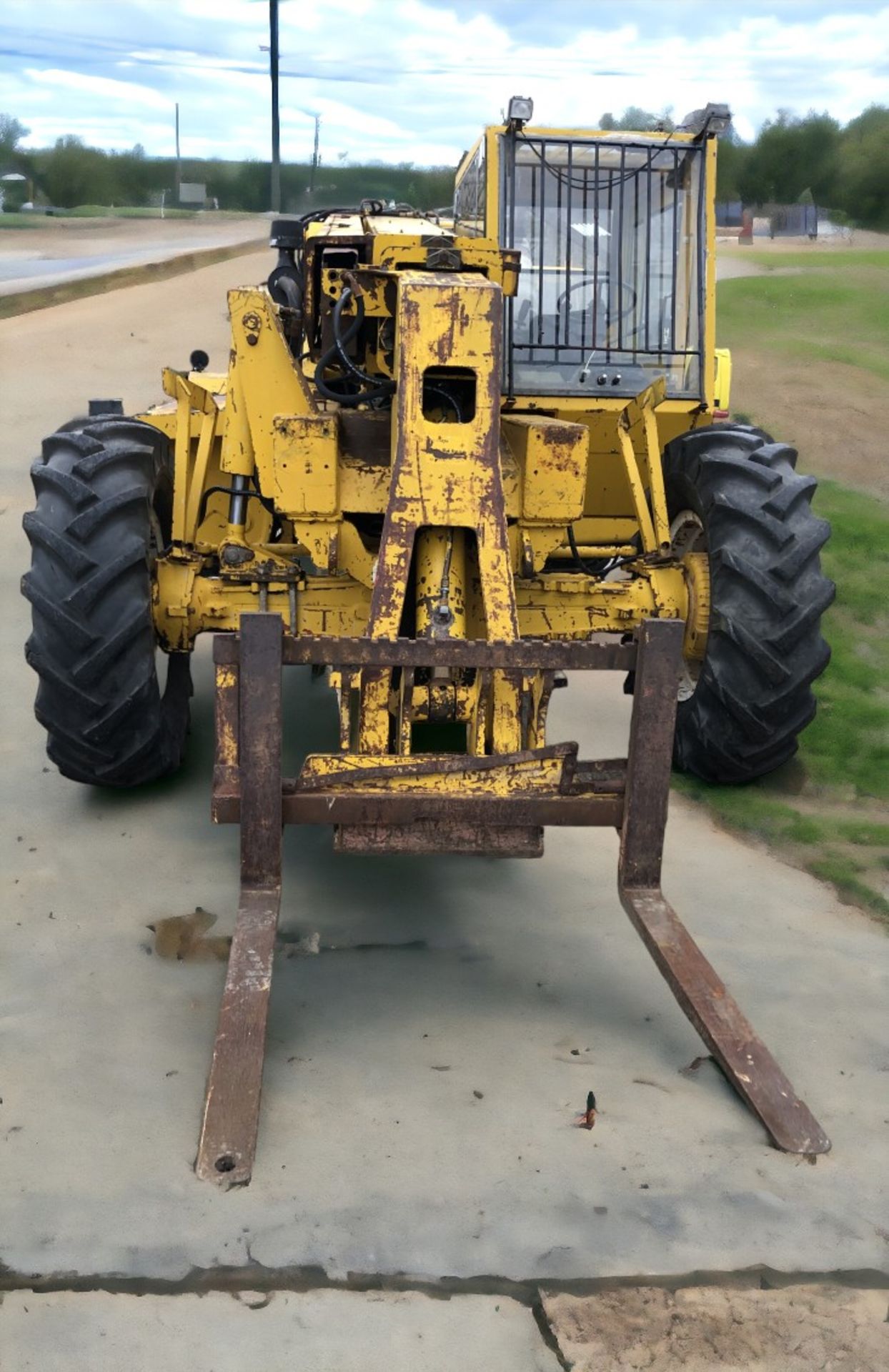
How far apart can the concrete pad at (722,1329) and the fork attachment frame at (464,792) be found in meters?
0.87

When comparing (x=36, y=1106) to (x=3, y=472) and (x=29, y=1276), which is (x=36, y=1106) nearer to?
(x=29, y=1276)

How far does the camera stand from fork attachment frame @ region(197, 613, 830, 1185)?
4.08m

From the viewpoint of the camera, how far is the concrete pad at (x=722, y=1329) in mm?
2922

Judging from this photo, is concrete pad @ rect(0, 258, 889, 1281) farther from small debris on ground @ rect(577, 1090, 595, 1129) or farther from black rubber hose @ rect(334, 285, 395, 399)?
black rubber hose @ rect(334, 285, 395, 399)

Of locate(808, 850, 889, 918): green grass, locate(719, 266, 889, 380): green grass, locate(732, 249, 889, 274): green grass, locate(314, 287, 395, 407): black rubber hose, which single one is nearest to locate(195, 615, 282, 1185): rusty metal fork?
locate(314, 287, 395, 407): black rubber hose

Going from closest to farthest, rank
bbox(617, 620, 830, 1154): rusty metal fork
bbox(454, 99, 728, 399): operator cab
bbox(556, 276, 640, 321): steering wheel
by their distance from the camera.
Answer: bbox(617, 620, 830, 1154): rusty metal fork < bbox(454, 99, 728, 399): operator cab < bbox(556, 276, 640, 321): steering wheel

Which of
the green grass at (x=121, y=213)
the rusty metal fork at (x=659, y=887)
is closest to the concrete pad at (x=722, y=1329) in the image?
the rusty metal fork at (x=659, y=887)

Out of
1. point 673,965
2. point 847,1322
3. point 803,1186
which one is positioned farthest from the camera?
point 673,965

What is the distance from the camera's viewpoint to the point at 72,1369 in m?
2.85

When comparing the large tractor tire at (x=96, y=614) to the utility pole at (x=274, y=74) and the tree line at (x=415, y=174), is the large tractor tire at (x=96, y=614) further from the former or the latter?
the utility pole at (x=274, y=74)

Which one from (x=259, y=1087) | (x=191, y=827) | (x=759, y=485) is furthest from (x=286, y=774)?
(x=259, y=1087)

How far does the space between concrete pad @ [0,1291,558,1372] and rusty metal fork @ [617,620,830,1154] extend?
3.62ft

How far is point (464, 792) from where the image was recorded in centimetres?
425

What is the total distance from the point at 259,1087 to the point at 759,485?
3350 mm
